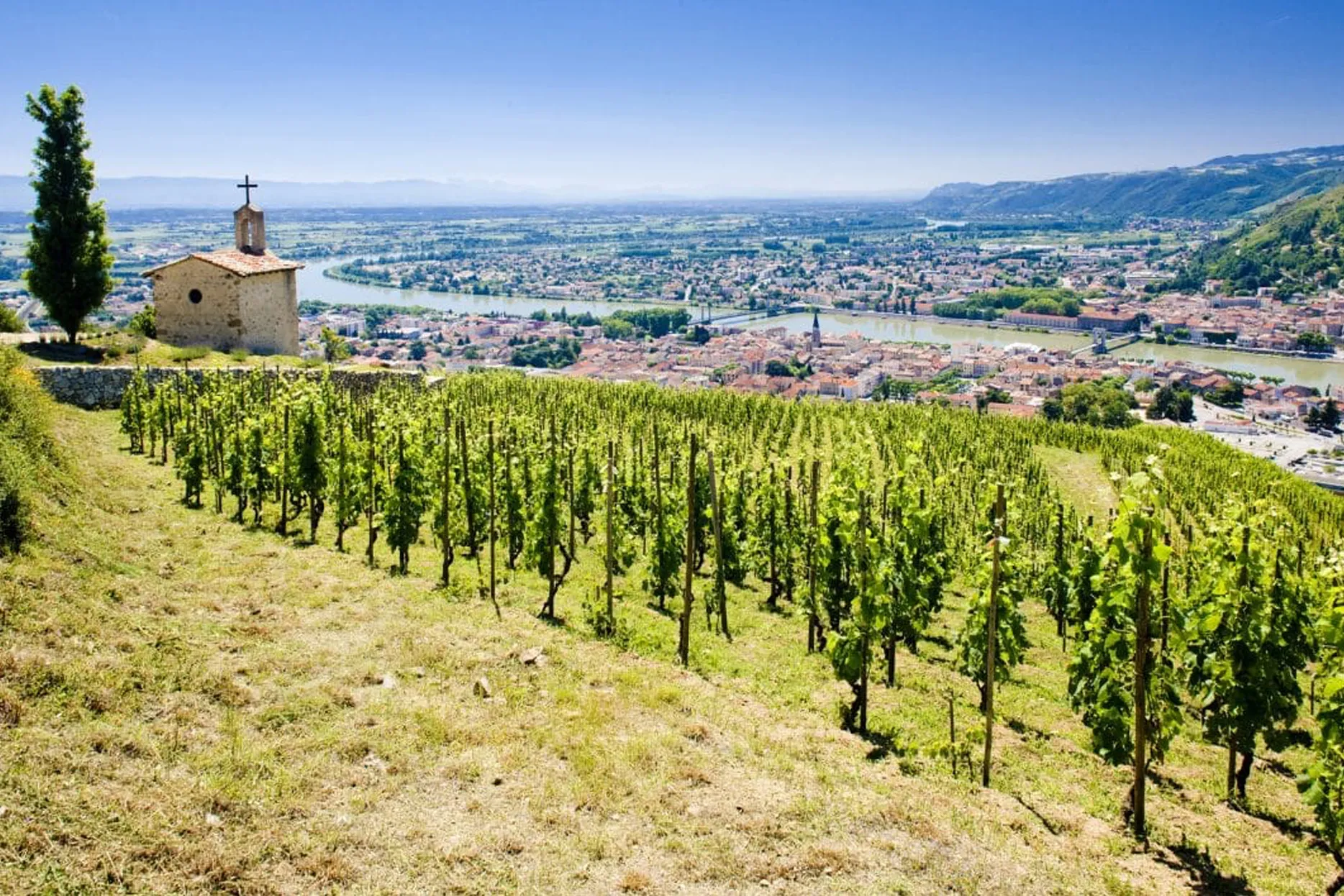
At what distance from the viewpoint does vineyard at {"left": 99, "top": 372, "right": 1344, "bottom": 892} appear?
7.52 metres

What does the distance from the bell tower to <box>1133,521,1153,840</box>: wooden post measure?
102 ft

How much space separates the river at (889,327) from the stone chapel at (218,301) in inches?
3536

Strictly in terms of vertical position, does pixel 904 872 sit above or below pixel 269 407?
below

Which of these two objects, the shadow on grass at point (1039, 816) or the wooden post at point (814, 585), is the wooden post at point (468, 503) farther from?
the shadow on grass at point (1039, 816)

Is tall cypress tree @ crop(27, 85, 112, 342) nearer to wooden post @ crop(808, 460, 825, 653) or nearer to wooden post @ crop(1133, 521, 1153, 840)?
wooden post @ crop(808, 460, 825, 653)

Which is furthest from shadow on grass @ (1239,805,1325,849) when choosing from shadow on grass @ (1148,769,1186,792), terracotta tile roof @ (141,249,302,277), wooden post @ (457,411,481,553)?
terracotta tile roof @ (141,249,302,277)

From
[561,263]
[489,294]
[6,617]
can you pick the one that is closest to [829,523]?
[6,617]

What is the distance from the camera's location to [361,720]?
740 centimetres

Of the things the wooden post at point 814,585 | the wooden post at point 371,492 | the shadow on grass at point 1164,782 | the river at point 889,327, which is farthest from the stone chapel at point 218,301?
the river at point 889,327

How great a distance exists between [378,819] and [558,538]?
20.7ft

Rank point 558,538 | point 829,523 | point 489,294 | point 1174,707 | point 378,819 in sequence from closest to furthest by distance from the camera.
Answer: point 378,819
point 1174,707
point 829,523
point 558,538
point 489,294

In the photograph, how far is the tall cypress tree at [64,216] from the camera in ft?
74.3

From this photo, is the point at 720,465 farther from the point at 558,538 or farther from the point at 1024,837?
the point at 1024,837

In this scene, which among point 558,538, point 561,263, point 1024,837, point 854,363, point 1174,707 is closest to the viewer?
point 1024,837
